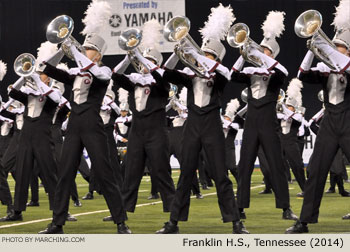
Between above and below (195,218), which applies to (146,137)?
above

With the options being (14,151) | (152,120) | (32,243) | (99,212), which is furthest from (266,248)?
(14,151)

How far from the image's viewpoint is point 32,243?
6.00 metres

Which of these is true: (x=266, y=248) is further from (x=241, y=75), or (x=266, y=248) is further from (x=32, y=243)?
(x=241, y=75)

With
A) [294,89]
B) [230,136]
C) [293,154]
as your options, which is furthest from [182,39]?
[230,136]

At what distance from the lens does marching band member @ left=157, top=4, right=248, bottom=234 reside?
23.2 feet

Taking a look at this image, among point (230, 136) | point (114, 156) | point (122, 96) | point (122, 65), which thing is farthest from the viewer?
point (122, 96)

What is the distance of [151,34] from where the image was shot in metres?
8.66

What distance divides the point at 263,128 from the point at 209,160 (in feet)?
3.92

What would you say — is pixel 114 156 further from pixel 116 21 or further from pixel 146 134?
pixel 116 21

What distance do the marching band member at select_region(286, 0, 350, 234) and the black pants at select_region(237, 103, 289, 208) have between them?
3.35 ft

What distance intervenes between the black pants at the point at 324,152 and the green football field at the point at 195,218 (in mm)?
369

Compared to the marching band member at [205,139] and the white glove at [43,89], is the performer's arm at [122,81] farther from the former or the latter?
the marching band member at [205,139]

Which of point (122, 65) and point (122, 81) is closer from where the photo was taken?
point (122, 65)

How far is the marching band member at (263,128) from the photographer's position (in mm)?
8094
